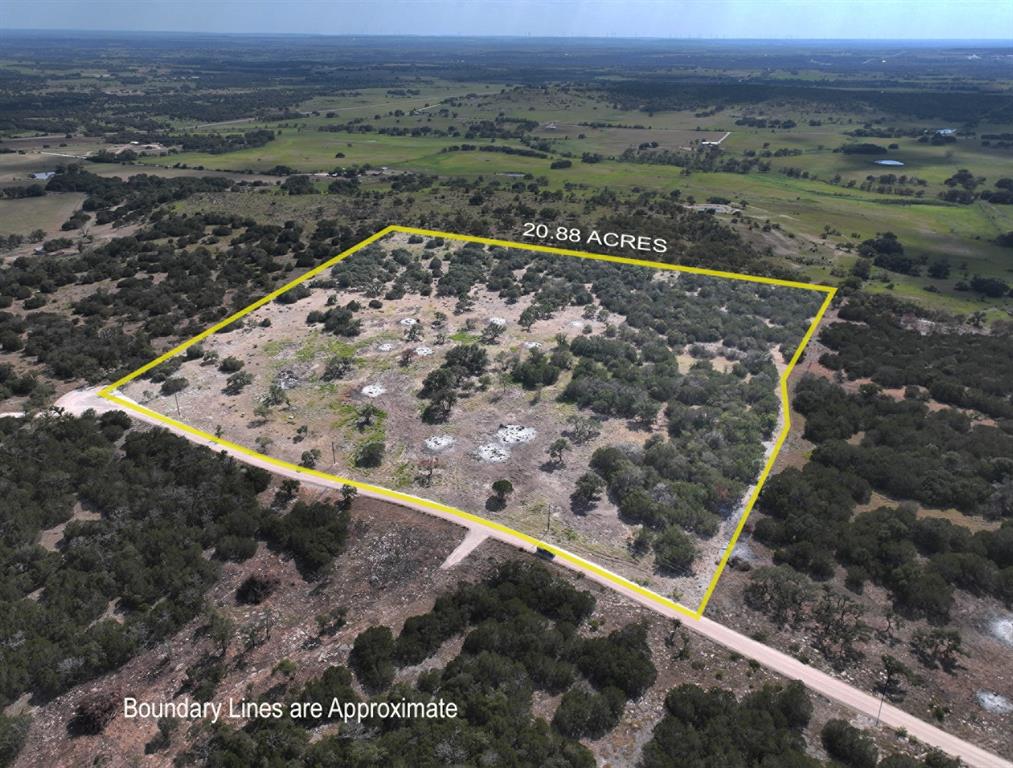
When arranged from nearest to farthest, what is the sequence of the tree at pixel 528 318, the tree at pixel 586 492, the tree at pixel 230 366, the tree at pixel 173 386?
the tree at pixel 586 492
the tree at pixel 173 386
the tree at pixel 230 366
the tree at pixel 528 318

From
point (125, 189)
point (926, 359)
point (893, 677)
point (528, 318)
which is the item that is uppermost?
point (125, 189)

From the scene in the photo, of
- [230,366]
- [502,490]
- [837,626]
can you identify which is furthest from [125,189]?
[837,626]

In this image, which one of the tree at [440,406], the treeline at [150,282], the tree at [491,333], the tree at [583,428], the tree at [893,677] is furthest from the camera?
the tree at [491,333]

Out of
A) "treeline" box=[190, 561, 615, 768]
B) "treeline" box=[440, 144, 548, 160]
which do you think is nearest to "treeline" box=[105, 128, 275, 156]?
"treeline" box=[440, 144, 548, 160]

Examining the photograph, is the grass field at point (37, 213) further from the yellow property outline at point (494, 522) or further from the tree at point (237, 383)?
the tree at point (237, 383)

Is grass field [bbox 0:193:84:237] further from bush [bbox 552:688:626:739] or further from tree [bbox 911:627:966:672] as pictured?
tree [bbox 911:627:966:672]

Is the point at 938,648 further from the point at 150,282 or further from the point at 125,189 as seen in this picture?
the point at 125,189

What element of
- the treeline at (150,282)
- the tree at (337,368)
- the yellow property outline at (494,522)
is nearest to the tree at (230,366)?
the yellow property outline at (494,522)

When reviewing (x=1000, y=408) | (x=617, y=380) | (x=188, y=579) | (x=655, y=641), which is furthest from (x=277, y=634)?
(x=1000, y=408)
